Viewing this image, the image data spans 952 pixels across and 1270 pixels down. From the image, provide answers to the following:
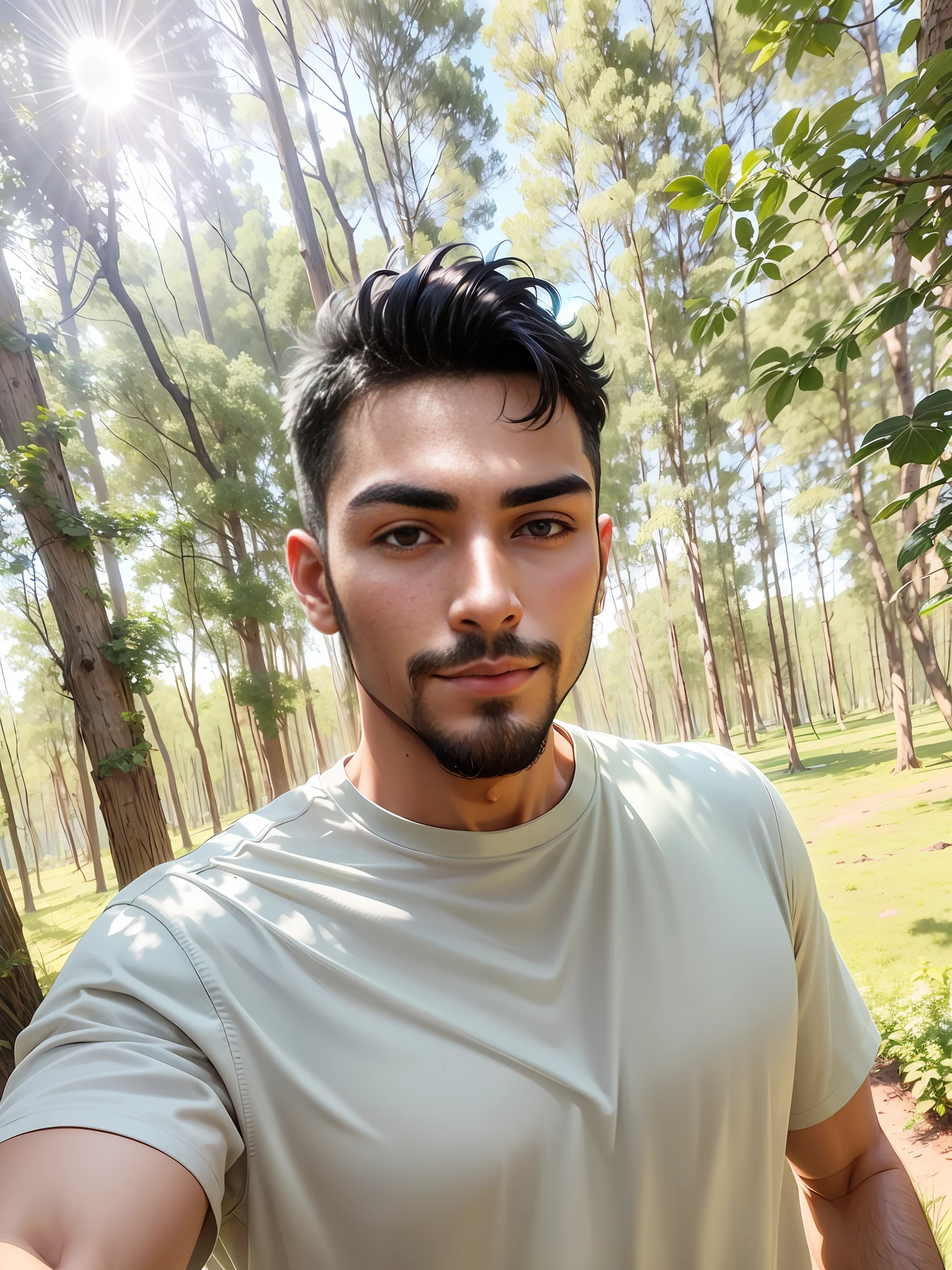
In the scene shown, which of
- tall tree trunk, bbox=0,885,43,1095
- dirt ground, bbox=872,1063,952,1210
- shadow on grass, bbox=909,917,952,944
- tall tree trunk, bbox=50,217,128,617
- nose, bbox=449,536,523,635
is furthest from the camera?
Result: tall tree trunk, bbox=50,217,128,617

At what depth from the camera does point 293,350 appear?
2.41 meters

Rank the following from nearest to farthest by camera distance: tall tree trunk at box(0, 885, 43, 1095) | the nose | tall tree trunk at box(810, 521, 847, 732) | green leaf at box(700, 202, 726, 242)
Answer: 1. the nose
2. green leaf at box(700, 202, 726, 242)
3. tall tree trunk at box(0, 885, 43, 1095)
4. tall tree trunk at box(810, 521, 847, 732)

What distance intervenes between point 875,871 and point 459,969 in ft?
8.75

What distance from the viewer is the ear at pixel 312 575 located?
701 millimetres

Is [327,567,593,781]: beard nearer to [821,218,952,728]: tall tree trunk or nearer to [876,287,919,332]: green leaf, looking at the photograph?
[876,287,919,332]: green leaf

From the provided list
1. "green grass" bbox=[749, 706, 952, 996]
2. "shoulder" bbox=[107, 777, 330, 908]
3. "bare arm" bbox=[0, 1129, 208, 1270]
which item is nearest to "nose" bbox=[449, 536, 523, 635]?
"shoulder" bbox=[107, 777, 330, 908]

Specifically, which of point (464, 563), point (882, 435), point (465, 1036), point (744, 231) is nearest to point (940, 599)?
point (882, 435)

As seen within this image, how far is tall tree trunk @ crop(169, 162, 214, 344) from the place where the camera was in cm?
290

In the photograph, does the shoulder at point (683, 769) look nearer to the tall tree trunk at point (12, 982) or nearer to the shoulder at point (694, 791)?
the shoulder at point (694, 791)

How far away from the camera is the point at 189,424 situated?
2.93 m

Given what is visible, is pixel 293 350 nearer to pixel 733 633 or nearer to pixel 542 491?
pixel 542 491

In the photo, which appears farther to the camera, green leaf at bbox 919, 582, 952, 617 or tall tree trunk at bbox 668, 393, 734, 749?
tall tree trunk at bbox 668, 393, 734, 749

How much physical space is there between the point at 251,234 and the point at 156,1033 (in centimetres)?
356

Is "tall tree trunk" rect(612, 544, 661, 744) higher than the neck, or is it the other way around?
the neck
